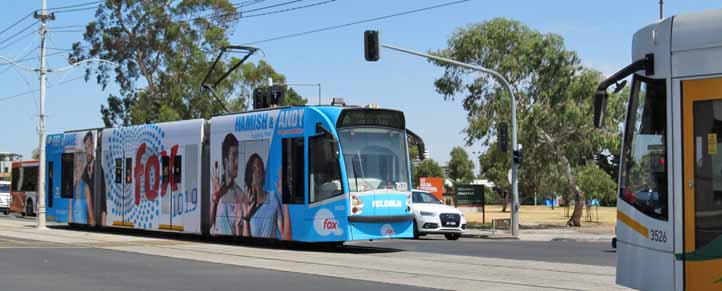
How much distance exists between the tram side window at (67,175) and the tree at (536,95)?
15.4 meters

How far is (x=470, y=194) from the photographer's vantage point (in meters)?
35.7

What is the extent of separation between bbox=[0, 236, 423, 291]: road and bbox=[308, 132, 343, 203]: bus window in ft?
10.9

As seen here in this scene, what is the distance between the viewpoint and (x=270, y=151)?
21.0 meters

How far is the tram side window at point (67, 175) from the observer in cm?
3006

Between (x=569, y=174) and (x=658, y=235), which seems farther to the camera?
(x=569, y=174)

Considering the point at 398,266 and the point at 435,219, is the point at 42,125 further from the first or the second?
the point at 398,266

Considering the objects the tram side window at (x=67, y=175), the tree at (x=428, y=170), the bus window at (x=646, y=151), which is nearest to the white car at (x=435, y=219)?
the tram side window at (x=67, y=175)

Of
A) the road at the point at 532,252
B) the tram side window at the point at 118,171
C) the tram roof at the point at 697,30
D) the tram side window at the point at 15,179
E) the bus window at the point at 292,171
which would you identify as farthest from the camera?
the tram side window at the point at 15,179

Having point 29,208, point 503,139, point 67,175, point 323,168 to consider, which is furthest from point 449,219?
point 29,208

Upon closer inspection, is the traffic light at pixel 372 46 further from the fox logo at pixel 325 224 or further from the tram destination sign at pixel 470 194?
the tram destination sign at pixel 470 194

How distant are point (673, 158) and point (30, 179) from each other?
40.2 m

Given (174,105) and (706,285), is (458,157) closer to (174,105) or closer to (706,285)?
(174,105)

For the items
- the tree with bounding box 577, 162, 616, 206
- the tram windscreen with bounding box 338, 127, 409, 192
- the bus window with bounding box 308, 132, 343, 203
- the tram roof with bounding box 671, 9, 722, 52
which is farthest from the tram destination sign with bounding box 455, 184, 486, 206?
the tram roof with bounding box 671, 9, 722, 52

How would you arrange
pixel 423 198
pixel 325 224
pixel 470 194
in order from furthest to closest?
pixel 470 194 < pixel 423 198 < pixel 325 224
